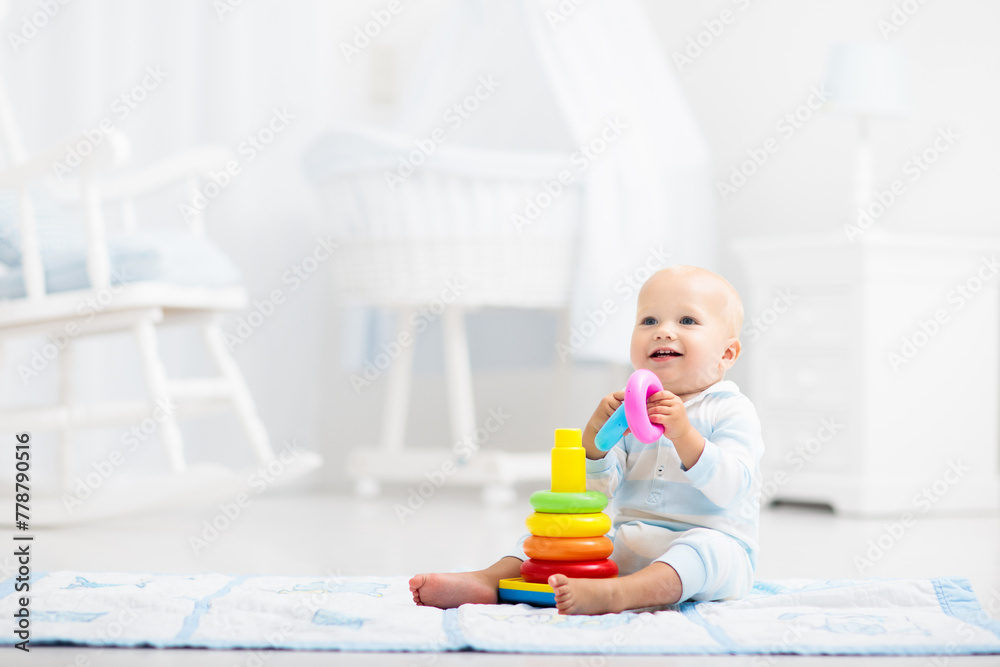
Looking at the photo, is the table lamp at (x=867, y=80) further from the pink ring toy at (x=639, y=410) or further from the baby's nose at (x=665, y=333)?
the pink ring toy at (x=639, y=410)

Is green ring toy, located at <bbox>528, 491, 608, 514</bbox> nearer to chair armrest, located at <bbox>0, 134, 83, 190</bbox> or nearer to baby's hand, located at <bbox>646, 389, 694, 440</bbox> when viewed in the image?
baby's hand, located at <bbox>646, 389, 694, 440</bbox>

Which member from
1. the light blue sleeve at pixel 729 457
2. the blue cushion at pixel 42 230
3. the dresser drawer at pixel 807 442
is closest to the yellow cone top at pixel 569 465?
the light blue sleeve at pixel 729 457

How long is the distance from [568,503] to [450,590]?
14 centimetres

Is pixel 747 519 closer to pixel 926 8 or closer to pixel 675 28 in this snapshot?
pixel 926 8

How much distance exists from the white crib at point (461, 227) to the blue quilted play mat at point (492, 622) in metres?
1.16

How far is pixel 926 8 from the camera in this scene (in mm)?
2639

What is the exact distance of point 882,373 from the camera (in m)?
2.24

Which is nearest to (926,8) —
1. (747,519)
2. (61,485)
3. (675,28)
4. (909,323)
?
(675,28)

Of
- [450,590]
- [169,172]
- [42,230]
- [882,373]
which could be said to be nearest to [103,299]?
[42,230]

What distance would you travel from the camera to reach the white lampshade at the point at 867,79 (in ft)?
7.64

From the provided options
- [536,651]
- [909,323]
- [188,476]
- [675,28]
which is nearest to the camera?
[536,651]

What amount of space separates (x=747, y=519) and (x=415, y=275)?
4.30 ft

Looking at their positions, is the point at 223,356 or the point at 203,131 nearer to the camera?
the point at 223,356

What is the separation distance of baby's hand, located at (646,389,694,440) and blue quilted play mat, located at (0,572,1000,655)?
0.57ft
